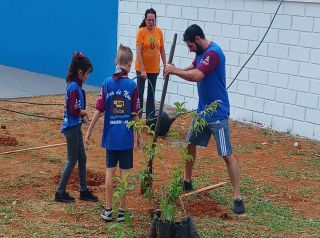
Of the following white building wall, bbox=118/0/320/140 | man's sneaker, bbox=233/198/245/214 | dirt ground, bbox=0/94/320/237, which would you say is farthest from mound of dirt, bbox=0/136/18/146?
white building wall, bbox=118/0/320/140

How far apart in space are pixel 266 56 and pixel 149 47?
199cm

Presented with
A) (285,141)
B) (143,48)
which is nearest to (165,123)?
(143,48)

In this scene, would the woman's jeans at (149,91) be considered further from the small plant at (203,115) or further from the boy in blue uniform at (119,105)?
the boy in blue uniform at (119,105)

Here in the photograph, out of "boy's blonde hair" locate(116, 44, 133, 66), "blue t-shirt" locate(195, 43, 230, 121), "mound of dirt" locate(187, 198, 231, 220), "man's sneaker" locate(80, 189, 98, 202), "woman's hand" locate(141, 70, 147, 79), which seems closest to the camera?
"boy's blonde hair" locate(116, 44, 133, 66)

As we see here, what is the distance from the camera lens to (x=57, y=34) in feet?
51.3

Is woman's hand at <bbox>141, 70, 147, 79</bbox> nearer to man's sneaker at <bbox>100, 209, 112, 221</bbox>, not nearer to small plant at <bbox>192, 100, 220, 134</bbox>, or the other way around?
small plant at <bbox>192, 100, 220, 134</bbox>

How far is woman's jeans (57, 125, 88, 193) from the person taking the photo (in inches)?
264

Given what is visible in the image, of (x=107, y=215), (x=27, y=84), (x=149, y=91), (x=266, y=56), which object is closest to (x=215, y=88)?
(x=107, y=215)

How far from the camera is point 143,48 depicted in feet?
33.7

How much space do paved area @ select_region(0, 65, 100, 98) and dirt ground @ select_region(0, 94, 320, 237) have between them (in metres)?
Result: 2.10

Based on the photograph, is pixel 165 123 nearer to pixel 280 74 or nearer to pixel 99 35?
pixel 280 74

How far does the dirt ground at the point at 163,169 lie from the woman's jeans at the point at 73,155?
0.21 metres

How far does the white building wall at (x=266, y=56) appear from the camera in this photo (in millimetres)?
10422

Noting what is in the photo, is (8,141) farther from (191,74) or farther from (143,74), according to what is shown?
(191,74)
